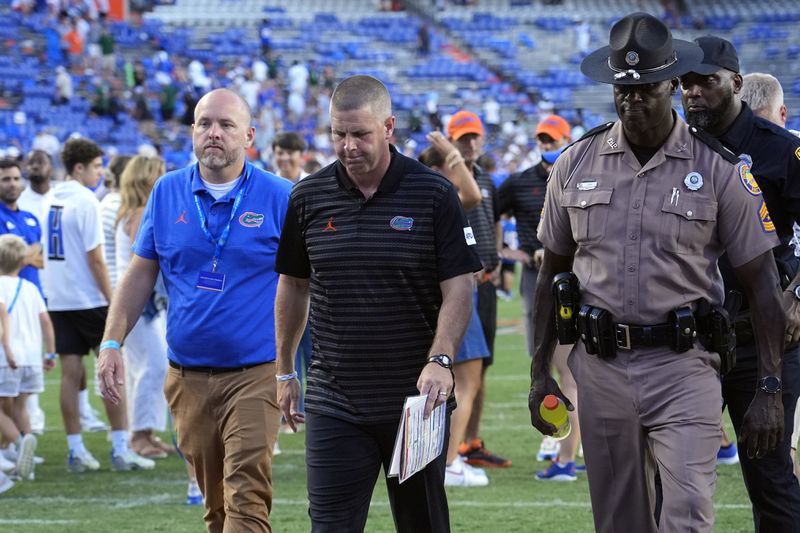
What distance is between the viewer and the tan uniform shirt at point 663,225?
14.4 ft

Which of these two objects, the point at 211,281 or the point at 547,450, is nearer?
the point at 211,281

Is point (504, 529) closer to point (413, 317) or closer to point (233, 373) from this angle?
point (233, 373)

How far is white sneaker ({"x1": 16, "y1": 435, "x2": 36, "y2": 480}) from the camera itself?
8688mm

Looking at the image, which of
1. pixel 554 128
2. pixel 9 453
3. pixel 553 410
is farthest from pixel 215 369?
pixel 554 128

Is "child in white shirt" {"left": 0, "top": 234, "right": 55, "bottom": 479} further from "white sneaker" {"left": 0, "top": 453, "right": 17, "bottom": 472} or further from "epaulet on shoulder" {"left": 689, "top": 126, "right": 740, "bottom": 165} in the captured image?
"epaulet on shoulder" {"left": 689, "top": 126, "right": 740, "bottom": 165}

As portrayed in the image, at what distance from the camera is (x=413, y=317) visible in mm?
4680

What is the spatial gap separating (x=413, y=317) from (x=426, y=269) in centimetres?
18

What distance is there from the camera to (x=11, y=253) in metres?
9.13

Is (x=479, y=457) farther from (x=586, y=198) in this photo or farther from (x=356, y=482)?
(x=586, y=198)

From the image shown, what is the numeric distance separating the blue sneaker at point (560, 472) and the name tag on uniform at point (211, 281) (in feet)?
12.1

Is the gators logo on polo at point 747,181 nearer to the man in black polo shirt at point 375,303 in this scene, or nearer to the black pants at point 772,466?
the black pants at point 772,466

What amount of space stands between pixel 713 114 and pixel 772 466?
144 centimetres

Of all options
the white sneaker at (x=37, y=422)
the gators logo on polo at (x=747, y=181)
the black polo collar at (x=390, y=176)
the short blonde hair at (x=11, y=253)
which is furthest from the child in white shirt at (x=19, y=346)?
the gators logo on polo at (x=747, y=181)

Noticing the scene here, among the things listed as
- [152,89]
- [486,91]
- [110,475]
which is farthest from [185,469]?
[486,91]
